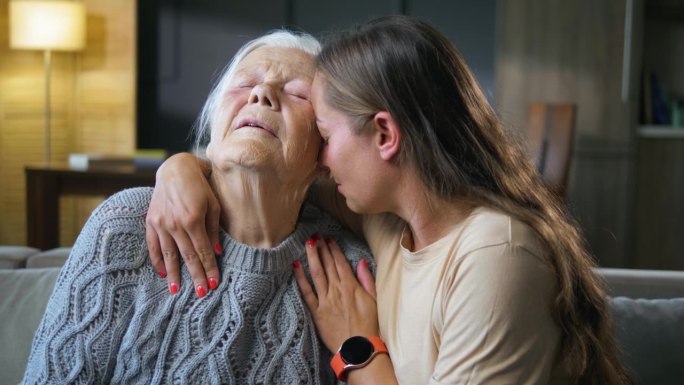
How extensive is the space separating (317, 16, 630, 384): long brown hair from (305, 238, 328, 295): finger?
33 cm

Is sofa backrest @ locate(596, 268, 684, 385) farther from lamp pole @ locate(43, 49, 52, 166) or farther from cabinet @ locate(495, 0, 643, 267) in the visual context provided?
lamp pole @ locate(43, 49, 52, 166)

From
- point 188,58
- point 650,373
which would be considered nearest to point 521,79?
point 188,58

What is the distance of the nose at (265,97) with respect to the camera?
146cm

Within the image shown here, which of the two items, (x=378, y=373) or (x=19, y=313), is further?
(x=19, y=313)

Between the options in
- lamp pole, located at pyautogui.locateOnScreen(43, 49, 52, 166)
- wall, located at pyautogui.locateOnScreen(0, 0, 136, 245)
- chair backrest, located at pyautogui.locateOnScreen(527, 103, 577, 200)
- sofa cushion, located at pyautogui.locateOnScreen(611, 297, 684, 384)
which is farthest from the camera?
wall, located at pyautogui.locateOnScreen(0, 0, 136, 245)

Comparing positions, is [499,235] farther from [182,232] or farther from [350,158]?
[182,232]

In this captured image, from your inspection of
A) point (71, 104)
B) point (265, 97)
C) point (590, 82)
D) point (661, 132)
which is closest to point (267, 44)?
point (265, 97)

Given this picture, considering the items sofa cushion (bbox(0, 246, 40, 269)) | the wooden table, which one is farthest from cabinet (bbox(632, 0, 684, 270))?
sofa cushion (bbox(0, 246, 40, 269))

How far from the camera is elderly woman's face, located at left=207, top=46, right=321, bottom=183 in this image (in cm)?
142

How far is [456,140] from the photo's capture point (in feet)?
4.17

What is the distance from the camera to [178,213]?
142 centimetres

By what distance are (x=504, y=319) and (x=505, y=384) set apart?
0.29ft

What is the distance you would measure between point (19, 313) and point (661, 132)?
3747 millimetres

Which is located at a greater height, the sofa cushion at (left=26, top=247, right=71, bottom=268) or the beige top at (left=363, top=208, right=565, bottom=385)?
the beige top at (left=363, top=208, right=565, bottom=385)
